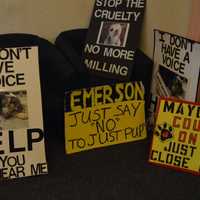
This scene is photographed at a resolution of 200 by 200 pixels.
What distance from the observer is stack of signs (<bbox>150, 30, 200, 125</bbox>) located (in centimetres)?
215

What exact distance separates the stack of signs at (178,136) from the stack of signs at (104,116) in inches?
9.6

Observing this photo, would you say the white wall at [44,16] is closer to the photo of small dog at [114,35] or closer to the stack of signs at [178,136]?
the photo of small dog at [114,35]

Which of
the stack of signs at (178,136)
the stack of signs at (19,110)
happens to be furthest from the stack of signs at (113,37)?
the stack of signs at (19,110)

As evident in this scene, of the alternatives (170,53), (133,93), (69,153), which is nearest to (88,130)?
(69,153)

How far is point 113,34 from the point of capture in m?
2.59

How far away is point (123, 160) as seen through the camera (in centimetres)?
220

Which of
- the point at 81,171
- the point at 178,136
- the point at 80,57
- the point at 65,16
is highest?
the point at 65,16

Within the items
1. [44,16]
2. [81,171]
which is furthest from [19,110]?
[44,16]

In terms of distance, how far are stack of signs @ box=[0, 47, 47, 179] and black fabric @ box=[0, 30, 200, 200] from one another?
141 mm

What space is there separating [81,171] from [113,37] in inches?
37.9

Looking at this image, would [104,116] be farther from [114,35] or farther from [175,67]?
[114,35]

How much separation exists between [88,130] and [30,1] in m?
0.92

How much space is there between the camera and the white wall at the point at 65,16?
2.45 metres

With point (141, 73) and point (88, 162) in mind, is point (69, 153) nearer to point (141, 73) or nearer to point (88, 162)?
point (88, 162)
